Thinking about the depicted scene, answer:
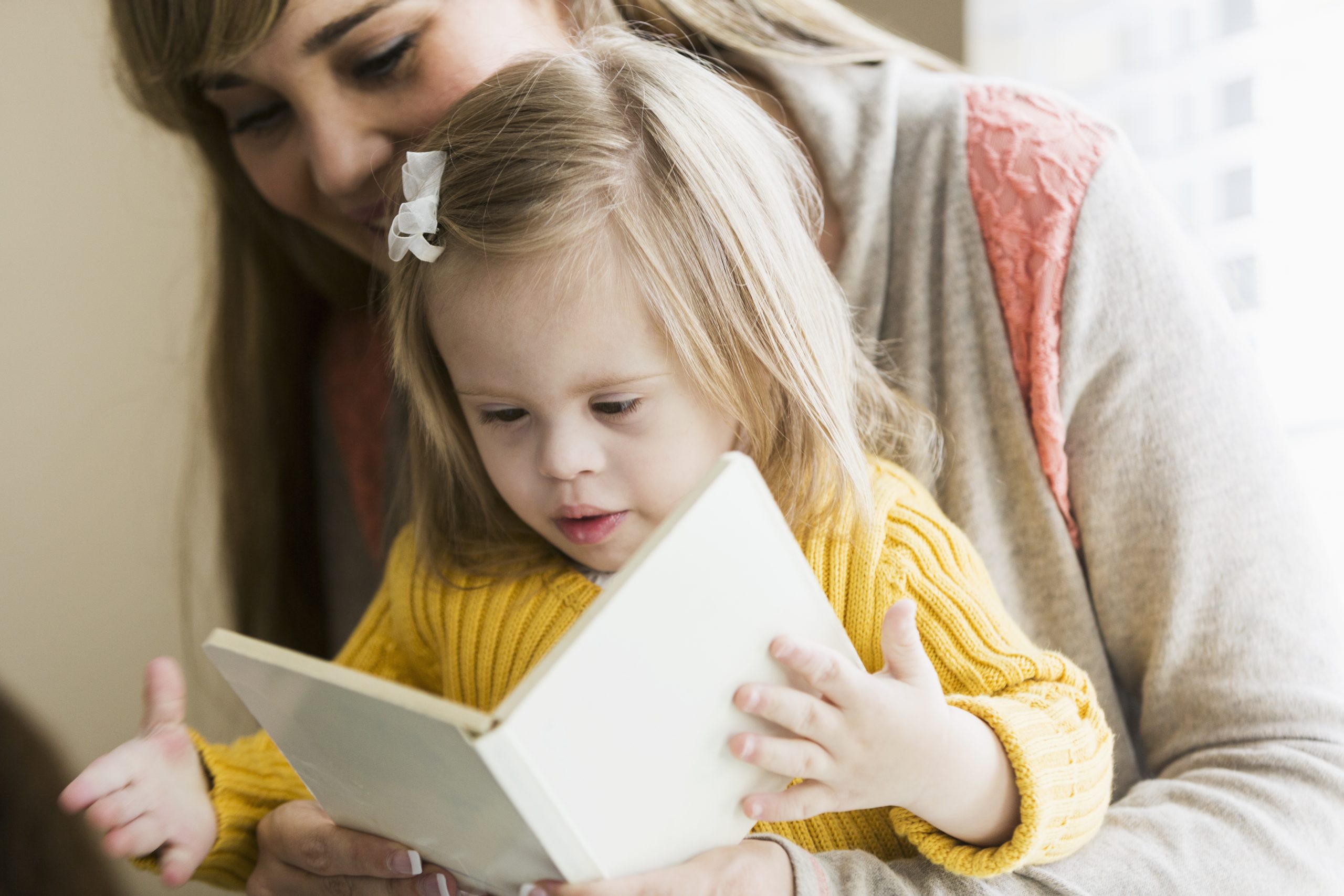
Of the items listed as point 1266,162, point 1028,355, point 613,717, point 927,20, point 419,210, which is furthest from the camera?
point 927,20

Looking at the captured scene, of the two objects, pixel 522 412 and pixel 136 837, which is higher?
pixel 522 412

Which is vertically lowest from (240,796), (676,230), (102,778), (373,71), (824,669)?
(240,796)

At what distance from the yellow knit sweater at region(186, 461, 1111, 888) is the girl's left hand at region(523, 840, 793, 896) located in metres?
0.11

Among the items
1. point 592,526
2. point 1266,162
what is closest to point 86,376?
point 592,526

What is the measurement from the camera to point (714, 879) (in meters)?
0.59

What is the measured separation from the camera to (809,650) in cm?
56

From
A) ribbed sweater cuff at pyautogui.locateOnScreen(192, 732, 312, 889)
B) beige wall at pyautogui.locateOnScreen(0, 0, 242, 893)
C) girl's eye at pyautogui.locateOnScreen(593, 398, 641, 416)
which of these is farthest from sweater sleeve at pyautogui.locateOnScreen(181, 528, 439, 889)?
beige wall at pyautogui.locateOnScreen(0, 0, 242, 893)

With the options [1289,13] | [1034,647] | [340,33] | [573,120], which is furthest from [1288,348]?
[340,33]

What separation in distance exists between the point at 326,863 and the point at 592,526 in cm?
29

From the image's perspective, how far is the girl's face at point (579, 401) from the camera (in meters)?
0.71

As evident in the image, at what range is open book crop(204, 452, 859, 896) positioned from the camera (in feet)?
1.59

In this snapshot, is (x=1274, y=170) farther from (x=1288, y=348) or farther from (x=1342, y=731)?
(x=1342, y=731)

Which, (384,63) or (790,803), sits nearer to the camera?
(790,803)

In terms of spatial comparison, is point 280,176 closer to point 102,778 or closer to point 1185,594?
point 102,778
